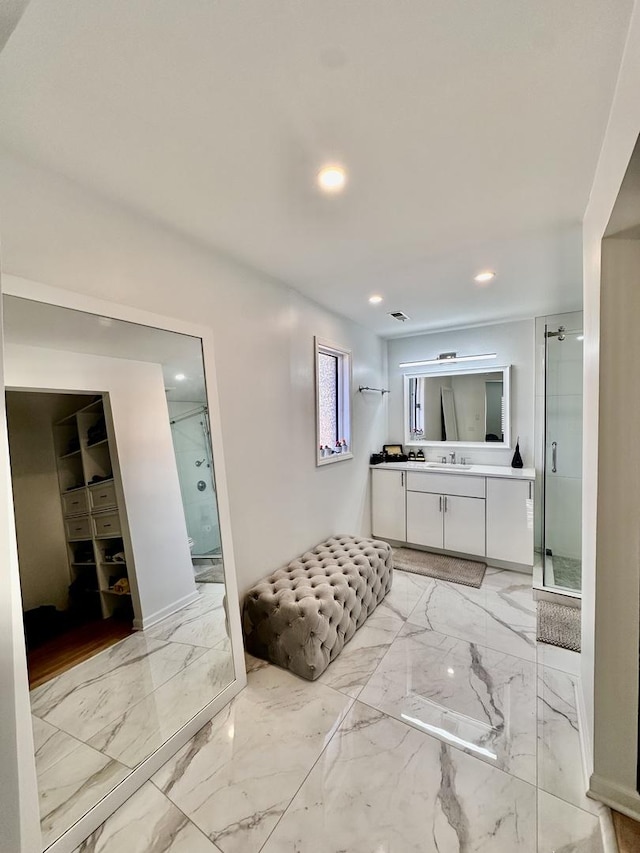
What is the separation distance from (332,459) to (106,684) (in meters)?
2.22

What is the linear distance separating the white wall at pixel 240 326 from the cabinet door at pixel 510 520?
133cm

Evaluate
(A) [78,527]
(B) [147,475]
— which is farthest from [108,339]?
(A) [78,527]

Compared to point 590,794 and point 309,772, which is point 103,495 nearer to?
point 309,772

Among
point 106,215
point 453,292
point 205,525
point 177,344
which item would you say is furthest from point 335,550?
point 106,215

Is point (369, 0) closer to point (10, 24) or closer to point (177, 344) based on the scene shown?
point (10, 24)

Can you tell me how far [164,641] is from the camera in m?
1.72

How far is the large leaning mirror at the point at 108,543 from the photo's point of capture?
4.24ft

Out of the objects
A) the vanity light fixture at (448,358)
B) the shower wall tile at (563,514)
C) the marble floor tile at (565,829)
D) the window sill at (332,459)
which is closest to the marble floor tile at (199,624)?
the window sill at (332,459)

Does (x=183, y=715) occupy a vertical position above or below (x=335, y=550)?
below

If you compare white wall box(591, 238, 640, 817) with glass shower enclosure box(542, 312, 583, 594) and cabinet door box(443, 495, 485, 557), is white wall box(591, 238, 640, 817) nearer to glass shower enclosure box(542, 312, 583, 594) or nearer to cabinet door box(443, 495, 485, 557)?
glass shower enclosure box(542, 312, 583, 594)

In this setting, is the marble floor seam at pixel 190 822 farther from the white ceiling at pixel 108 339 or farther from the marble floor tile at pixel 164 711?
the white ceiling at pixel 108 339

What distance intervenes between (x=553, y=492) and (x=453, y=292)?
6.56 ft

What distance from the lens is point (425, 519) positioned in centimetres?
381

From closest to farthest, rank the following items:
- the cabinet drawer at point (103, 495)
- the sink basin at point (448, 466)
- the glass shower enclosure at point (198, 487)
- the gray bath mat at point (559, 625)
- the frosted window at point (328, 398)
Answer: the cabinet drawer at point (103, 495), the glass shower enclosure at point (198, 487), the gray bath mat at point (559, 625), the frosted window at point (328, 398), the sink basin at point (448, 466)
